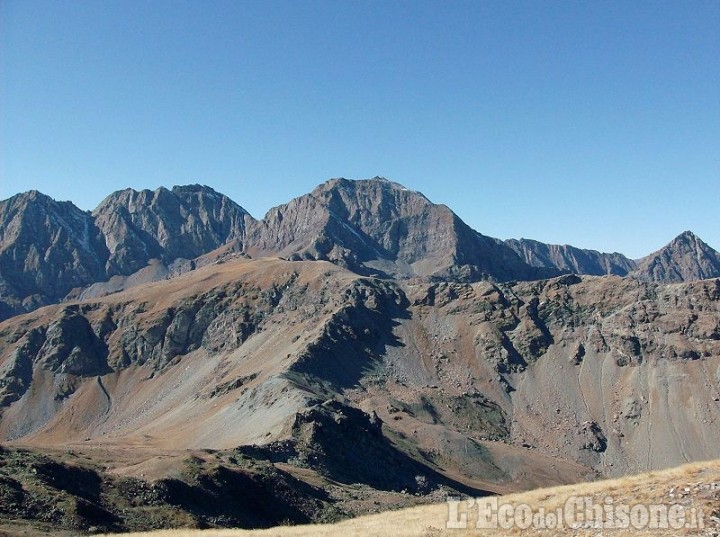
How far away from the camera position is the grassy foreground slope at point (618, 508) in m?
24.6

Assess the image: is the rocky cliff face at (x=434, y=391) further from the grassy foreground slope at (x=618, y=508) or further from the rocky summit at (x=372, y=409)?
the grassy foreground slope at (x=618, y=508)

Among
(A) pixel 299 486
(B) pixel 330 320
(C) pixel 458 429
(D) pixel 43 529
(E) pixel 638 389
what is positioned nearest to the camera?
(D) pixel 43 529

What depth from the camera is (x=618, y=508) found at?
89.2 ft

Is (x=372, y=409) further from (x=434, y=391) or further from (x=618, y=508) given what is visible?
(x=618, y=508)

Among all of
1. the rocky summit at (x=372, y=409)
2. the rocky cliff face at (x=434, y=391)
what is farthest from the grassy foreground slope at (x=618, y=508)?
the rocky cliff face at (x=434, y=391)

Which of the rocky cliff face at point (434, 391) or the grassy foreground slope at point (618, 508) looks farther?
the rocky cliff face at point (434, 391)

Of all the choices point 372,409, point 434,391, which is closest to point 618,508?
point 372,409

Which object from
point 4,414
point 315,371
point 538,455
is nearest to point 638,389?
point 538,455

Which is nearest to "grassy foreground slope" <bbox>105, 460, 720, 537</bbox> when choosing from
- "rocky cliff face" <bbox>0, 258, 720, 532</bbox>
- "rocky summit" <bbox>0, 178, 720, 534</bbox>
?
"rocky summit" <bbox>0, 178, 720, 534</bbox>

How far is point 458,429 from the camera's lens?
14438 cm

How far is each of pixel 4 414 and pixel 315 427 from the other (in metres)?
125

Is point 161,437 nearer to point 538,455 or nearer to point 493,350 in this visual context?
point 538,455

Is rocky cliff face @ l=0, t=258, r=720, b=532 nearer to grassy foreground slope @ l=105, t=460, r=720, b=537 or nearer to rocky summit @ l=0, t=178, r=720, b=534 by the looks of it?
rocky summit @ l=0, t=178, r=720, b=534

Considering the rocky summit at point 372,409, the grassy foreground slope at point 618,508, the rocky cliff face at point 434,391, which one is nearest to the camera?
the grassy foreground slope at point 618,508
